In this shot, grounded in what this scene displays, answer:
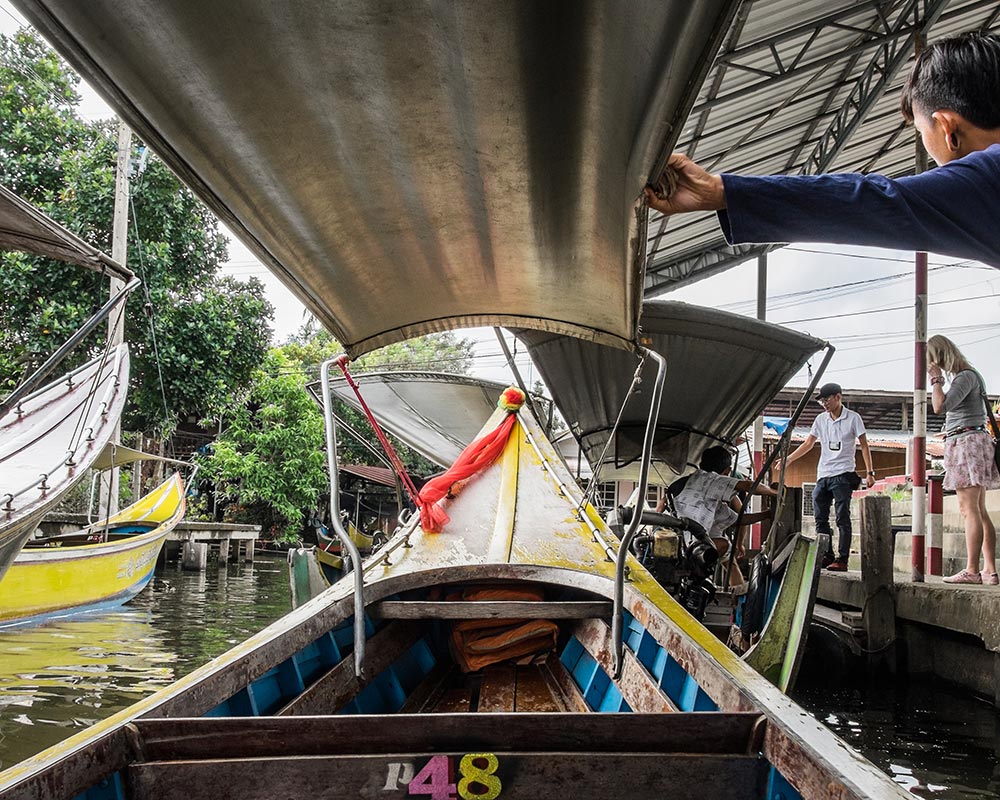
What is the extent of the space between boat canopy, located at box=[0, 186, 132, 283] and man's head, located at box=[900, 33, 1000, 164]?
4369 millimetres

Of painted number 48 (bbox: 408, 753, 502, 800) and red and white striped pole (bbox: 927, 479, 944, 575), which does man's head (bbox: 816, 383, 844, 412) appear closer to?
red and white striped pole (bbox: 927, 479, 944, 575)

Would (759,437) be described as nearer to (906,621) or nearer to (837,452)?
(837,452)

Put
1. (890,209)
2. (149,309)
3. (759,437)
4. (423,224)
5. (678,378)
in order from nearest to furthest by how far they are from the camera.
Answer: (890,209)
(423,224)
(678,378)
(759,437)
(149,309)

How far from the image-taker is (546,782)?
1473 mm

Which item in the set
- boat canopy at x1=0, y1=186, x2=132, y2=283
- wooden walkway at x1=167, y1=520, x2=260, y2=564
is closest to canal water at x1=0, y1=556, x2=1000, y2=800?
boat canopy at x1=0, y1=186, x2=132, y2=283

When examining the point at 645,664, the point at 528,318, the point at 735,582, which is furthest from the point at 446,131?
the point at 735,582

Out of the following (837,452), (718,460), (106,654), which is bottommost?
(106,654)

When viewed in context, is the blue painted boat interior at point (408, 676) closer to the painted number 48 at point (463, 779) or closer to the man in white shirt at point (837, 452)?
the painted number 48 at point (463, 779)

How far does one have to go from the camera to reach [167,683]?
16.6 feet

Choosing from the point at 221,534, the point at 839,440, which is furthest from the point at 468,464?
the point at 221,534

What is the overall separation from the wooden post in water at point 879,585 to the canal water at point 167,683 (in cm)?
27

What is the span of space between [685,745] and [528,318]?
148 cm

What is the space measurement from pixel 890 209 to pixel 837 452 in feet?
17.1

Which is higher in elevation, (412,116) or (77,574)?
(412,116)
